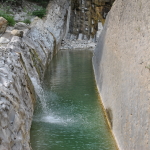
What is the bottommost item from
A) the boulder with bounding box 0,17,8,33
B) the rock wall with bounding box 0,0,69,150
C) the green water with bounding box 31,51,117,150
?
the green water with bounding box 31,51,117,150

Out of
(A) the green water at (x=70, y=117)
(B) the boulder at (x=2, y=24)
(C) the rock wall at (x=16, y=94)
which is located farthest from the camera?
(B) the boulder at (x=2, y=24)

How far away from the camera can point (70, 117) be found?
699 centimetres

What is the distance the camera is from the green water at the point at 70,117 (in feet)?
18.8

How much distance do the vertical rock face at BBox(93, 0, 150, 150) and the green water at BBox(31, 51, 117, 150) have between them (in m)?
0.44

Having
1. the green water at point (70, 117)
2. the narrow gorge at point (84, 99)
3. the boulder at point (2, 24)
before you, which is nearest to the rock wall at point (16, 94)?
the narrow gorge at point (84, 99)

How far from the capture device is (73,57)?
15156 mm

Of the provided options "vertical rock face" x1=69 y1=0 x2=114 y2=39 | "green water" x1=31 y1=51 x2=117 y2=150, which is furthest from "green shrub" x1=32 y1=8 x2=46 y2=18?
"green water" x1=31 y1=51 x2=117 y2=150

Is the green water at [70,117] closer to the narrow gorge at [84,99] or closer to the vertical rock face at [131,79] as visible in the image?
the narrow gorge at [84,99]

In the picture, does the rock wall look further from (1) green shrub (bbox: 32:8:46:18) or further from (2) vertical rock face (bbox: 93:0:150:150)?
(1) green shrub (bbox: 32:8:46:18)

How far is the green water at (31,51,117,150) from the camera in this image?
5.73m

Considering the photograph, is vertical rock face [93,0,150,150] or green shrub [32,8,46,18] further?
green shrub [32,8,46,18]

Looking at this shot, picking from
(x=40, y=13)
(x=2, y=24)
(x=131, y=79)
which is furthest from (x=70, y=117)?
(x=40, y=13)

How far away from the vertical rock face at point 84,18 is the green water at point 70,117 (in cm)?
928

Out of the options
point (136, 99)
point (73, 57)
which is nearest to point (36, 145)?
point (136, 99)
